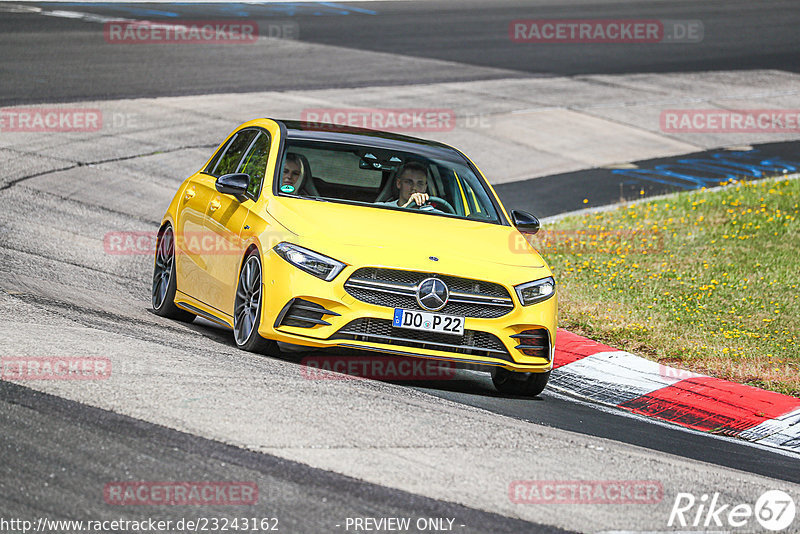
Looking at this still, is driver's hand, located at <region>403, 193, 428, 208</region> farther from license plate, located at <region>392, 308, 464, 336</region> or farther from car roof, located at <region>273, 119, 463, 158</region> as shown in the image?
license plate, located at <region>392, 308, 464, 336</region>

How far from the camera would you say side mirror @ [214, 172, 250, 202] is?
8734mm

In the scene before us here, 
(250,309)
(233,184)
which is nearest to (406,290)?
(250,309)

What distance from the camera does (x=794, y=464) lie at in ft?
24.9

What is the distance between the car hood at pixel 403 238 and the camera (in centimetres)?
791

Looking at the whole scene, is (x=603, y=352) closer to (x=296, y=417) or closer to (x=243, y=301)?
(x=243, y=301)

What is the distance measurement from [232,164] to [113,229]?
4134mm

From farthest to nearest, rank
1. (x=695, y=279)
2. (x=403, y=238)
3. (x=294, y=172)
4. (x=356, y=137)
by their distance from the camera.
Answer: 1. (x=695, y=279)
2. (x=356, y=137)
3. (x=294, y=172)
4. (x=403, y=238)

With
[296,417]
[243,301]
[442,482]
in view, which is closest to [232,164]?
[243,301]

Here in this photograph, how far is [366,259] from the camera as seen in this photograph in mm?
7840

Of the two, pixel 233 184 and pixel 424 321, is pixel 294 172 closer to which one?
pixel 233 184

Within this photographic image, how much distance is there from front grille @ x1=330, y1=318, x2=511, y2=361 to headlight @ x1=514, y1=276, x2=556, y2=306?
1.18 ft

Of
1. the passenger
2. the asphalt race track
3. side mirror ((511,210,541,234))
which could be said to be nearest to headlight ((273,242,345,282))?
the asphalt race track

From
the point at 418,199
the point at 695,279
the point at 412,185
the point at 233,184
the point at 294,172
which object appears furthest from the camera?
the point at 695,279

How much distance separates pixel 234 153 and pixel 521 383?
10.5 ft
